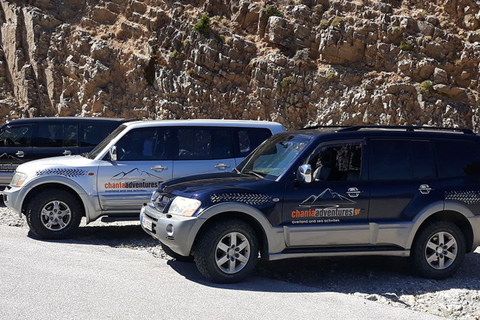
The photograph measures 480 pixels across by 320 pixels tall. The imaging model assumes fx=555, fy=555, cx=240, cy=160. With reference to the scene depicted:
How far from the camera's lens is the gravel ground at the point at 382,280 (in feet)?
21.1

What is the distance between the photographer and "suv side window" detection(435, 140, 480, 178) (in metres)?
7.53

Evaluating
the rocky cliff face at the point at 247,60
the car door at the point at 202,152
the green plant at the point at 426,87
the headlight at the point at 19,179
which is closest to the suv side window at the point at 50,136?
the headlight at the point at 19,179

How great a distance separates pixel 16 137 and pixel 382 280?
8.96 meters

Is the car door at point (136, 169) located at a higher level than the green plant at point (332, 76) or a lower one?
lower

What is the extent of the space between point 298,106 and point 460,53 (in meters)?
8.88

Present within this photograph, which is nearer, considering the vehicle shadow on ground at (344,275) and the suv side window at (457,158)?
the vehicle shadow on ground at (344,275)

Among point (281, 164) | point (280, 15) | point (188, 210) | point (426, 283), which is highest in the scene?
point (280, 15)

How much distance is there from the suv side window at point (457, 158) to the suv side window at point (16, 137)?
29.6 feet

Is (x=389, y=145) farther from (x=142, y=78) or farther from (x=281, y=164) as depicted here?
(x=142, y=78)

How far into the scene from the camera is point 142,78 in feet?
102

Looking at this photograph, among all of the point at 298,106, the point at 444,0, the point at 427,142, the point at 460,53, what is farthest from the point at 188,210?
the point at 444,0

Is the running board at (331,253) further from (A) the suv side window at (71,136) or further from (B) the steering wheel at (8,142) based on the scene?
(B) the steering wheel at (8,142)

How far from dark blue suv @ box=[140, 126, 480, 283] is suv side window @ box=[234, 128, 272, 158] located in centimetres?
201

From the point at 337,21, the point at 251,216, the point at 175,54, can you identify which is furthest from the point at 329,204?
the point at 175,54
